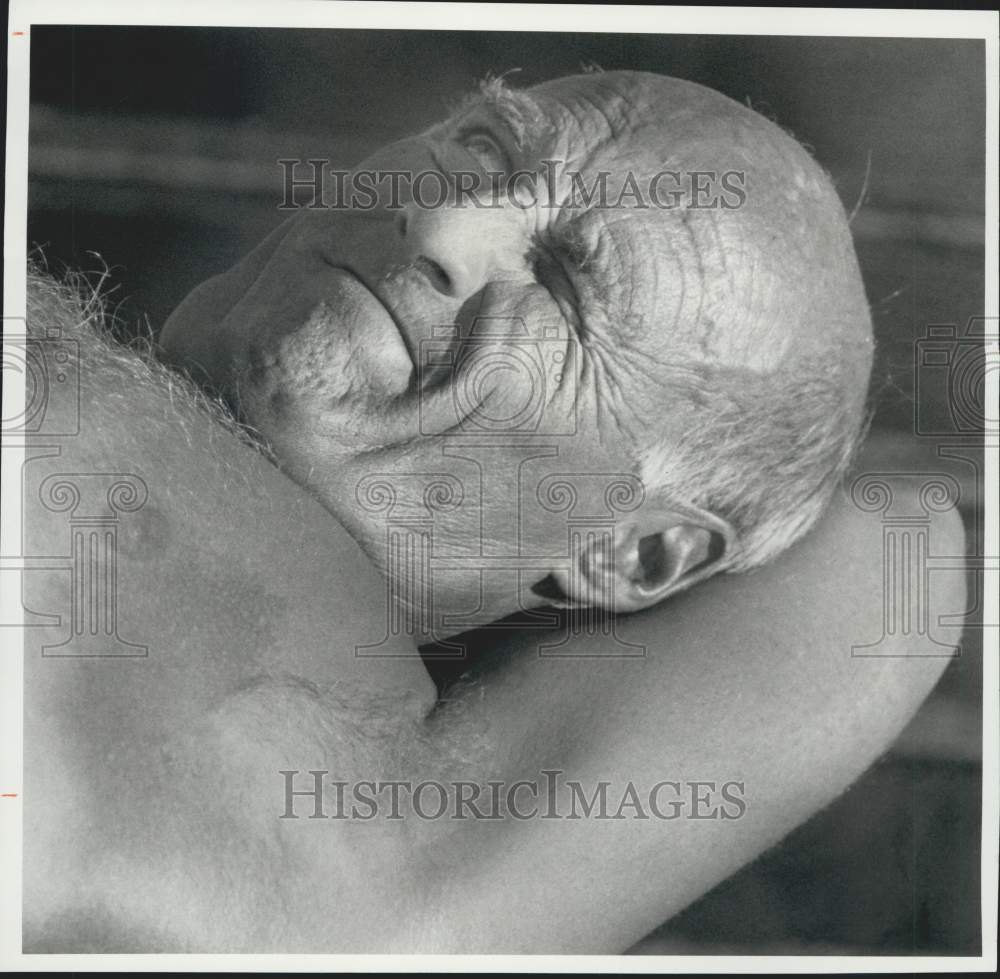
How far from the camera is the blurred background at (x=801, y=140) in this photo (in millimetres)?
1505

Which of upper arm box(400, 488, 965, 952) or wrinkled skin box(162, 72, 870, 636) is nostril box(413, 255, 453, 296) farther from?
upper arm box(400, 488, 965, 952)

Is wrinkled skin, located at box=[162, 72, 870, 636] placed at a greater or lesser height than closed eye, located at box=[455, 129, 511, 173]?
lesser

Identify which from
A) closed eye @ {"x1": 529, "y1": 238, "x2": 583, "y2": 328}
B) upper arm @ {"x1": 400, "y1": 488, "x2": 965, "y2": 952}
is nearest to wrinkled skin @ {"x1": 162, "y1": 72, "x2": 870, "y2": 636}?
closed eye @ {"x1": 529, "y1": 238, "x2": 583, "y2": 328}

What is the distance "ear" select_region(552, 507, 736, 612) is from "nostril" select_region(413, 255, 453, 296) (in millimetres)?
360

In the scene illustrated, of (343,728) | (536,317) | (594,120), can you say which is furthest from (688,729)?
(594,120)

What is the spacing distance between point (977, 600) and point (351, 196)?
949 mm

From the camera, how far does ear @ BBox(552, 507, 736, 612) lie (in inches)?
57.8

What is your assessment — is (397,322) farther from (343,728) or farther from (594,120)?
(343,728)

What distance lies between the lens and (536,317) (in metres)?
1.42

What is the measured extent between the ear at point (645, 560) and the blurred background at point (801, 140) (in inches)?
9.1

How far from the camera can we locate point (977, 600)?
5.02ft

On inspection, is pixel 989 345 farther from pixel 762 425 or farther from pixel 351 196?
pixel 351 196

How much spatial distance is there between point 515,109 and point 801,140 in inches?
14.5

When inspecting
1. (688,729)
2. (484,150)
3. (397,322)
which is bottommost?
(688,729)
